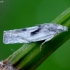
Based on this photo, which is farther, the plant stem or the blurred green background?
the blurred green background

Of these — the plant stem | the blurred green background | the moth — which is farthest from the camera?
the blurred green background

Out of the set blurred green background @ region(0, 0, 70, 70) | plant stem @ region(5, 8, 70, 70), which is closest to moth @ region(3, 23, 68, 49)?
plant stem @ region(5, 8, 70, 70)

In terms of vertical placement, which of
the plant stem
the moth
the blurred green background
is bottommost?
the plant stem

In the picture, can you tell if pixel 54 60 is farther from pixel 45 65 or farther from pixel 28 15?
pixel 28 15

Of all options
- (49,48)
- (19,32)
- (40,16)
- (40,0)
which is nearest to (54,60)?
(40,16)

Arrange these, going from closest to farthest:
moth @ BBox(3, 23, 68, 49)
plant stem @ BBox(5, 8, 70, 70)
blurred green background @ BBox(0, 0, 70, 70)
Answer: plant stem @ BBox(5, 8, 70, 70) → moth @ BBox(3, 23, 68, 49) → blurred green background @ BBox(0, 0, 70, 70)

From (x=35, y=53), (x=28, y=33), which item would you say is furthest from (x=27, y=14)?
(x=35, y=53)

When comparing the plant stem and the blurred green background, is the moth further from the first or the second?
the blurred green background

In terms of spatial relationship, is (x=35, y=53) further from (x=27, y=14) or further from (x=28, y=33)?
(x=27, y=14)
